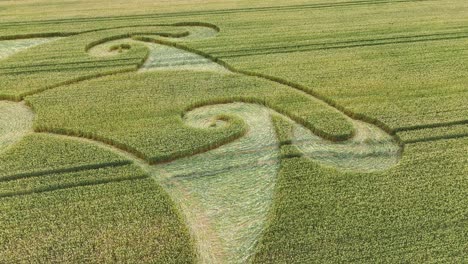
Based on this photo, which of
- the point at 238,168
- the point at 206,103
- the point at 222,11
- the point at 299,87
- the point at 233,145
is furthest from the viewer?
the point at 222,11

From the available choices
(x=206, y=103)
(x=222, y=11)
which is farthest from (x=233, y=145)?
(x=222, y=11)

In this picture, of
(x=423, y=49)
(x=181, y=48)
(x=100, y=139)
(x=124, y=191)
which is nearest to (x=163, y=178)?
(x=124, y=191)

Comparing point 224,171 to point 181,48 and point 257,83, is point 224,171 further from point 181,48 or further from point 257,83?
point 181,48

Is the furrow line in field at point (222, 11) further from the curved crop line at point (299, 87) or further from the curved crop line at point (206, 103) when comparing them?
the curved crop line at point (299, 87)

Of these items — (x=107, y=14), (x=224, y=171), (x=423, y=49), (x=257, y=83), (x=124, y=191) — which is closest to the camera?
(x=124, y=191)

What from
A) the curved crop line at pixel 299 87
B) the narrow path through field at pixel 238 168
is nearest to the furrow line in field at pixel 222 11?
the curved crop line at pixel 299 87

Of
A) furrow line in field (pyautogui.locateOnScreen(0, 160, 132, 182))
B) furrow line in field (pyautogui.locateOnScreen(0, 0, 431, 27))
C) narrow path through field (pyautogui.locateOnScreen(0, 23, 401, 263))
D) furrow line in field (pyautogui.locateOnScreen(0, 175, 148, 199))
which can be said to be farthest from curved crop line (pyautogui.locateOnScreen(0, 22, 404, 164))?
furrow line in field (pyautogui.locateOnScreen(0, 0, 431, 27))

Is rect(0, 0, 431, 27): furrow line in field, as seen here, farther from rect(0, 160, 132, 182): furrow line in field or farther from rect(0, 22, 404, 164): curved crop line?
rect(0, 160, 132, 182): furrow line in field

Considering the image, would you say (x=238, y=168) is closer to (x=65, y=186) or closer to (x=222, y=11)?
(x=65, y=186)
